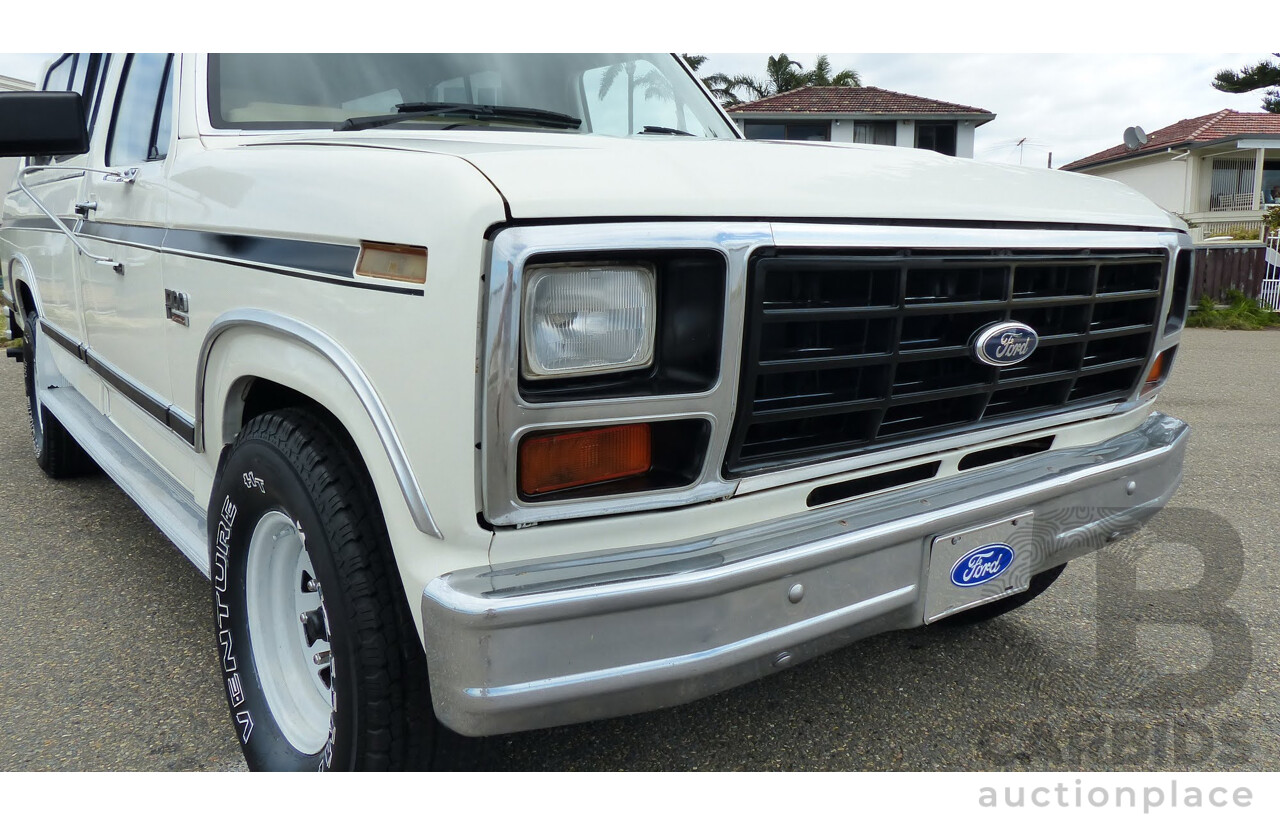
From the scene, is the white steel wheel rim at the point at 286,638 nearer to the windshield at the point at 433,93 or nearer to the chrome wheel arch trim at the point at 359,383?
the chrome wheel arch trim at the point at 359,383

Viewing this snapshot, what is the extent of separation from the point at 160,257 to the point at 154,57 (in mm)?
795

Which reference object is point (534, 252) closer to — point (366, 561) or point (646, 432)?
point (646, 432)

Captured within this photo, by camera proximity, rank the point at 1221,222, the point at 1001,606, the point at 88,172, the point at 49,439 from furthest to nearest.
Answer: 1. the point at 1221,222
2. the point at 49,439
3. the point at 88,172
4. the point at 1001,606

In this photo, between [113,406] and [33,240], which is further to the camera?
[33,240]

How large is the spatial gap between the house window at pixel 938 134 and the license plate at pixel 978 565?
85.0ft

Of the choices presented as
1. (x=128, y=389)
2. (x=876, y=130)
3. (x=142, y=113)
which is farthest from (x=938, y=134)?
(x=128, y=389)

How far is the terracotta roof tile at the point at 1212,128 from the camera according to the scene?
27688 millimetres

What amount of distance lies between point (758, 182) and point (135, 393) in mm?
2154

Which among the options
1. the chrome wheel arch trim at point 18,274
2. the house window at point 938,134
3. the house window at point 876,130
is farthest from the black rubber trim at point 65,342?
the house window at point 938,134

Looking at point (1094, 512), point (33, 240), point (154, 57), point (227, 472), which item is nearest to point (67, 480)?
point (33, 240)

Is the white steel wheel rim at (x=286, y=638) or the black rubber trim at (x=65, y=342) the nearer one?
the white steel wheel rim at (x=286, y=638)

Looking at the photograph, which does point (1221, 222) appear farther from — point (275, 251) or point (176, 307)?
point (275, 251)

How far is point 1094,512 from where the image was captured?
2115mm

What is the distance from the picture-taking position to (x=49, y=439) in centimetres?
445
